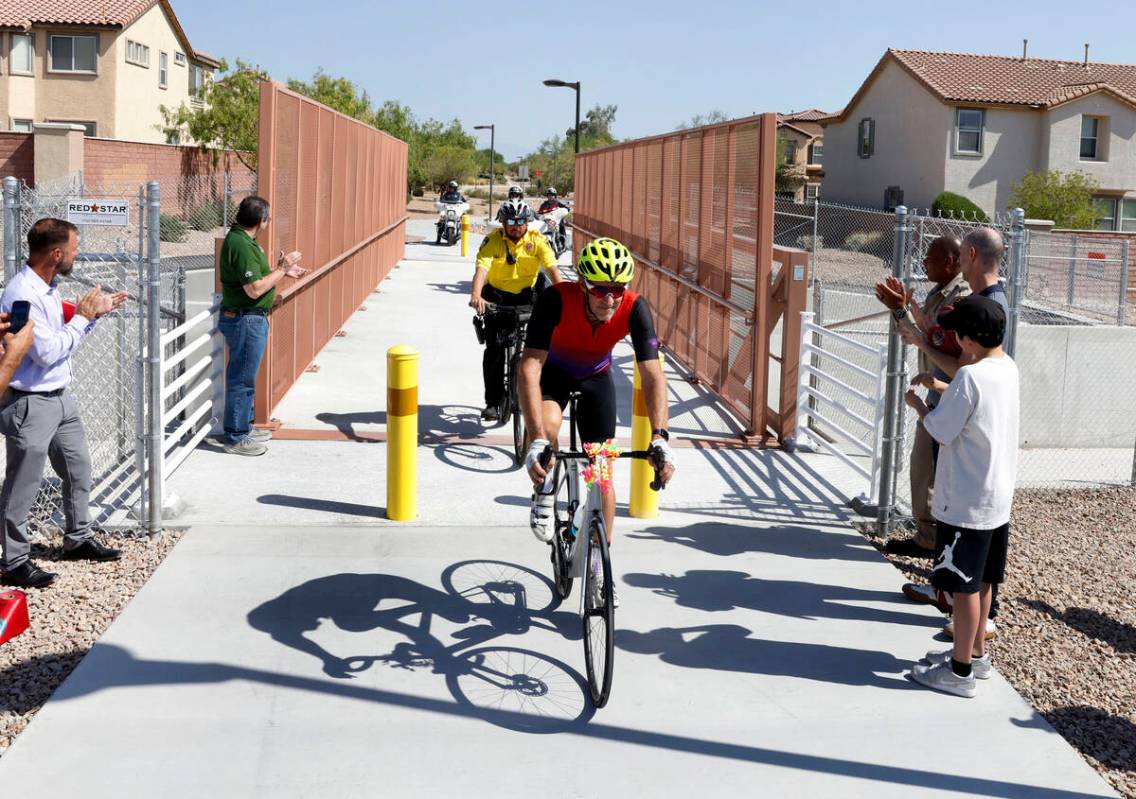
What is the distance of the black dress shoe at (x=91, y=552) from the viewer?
6.77m

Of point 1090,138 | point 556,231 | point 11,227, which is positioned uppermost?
point 1090,138

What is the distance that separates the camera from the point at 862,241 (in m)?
41.4

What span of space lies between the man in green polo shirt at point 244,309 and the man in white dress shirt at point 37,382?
2.60m

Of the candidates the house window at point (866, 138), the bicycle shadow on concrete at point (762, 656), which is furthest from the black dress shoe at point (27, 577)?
the house window at point (866, 138)

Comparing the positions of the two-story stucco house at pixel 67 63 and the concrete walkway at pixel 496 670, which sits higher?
the two-story stucco house at pixel 67 63

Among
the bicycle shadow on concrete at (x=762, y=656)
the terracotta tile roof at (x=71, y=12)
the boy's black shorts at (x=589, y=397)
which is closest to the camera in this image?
the bicycle shadow on concrete at (x=762, y=656)

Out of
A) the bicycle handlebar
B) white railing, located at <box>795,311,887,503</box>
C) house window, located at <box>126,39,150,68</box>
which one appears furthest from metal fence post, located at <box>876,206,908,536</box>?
house window, located at <box>126,39,150,68</box>

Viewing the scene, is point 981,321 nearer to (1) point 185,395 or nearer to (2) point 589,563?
(2) point 589,563

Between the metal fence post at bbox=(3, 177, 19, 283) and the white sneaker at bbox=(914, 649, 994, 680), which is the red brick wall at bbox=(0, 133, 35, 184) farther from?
the white sneaker at bbox=(914, 649, 994, 680)

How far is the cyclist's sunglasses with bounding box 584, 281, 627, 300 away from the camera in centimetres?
566

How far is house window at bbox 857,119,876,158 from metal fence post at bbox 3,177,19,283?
4857 cm

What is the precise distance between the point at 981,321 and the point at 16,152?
33341 mm

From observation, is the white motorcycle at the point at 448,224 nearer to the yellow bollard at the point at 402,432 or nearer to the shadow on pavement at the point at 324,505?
the shadow on pavement at the point at 324,505

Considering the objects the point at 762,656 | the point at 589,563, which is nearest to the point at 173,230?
the point at 762,656
